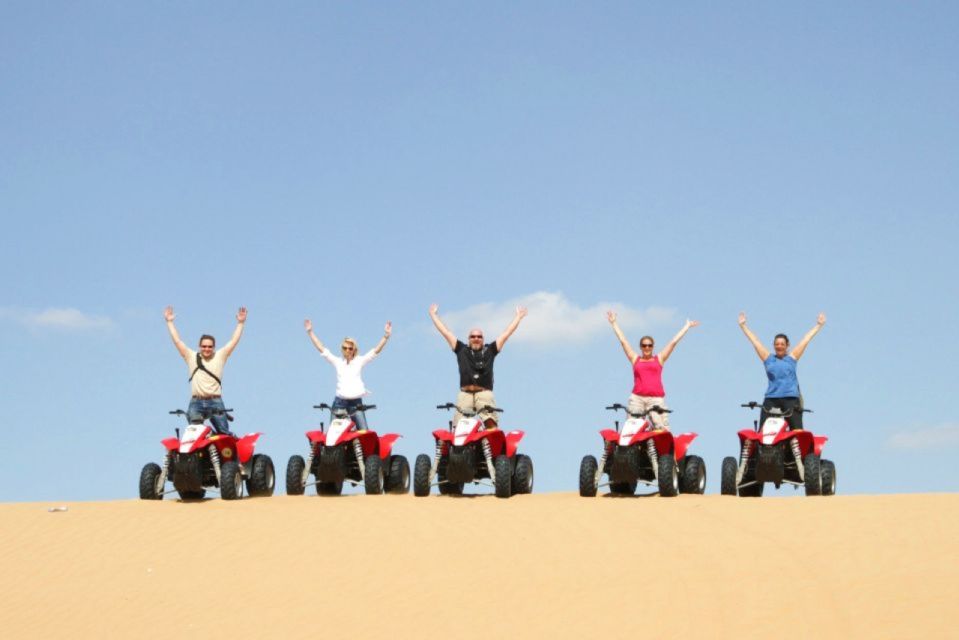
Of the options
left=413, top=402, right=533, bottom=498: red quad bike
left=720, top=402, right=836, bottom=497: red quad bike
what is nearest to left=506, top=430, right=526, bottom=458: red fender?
left=413, top=402, right=533, bottom=498: red quad bike

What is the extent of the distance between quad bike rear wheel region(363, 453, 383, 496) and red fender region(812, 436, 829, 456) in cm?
607

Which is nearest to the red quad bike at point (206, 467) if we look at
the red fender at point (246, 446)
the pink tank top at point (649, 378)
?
the red fender at point (246, 446)

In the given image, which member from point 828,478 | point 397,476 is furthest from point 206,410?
point 828,478

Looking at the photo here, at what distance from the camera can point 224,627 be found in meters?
13.5

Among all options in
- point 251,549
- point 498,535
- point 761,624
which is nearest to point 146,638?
point 251,549

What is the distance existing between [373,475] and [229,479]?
1.99 metres

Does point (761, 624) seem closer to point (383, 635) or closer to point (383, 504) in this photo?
point (383, 635)

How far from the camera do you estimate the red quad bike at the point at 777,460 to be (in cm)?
1884

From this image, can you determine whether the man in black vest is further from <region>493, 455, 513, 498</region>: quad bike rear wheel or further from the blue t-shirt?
the blue t-shirt

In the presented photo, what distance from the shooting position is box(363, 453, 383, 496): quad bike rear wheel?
768 inches

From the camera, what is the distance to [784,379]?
19.1 m

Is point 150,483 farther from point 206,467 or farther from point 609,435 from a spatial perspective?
point 609,435

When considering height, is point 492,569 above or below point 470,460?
below

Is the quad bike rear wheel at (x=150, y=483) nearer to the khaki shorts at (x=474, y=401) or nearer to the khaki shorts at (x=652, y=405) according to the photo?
the khaki shorts at (x=474, y=401)
